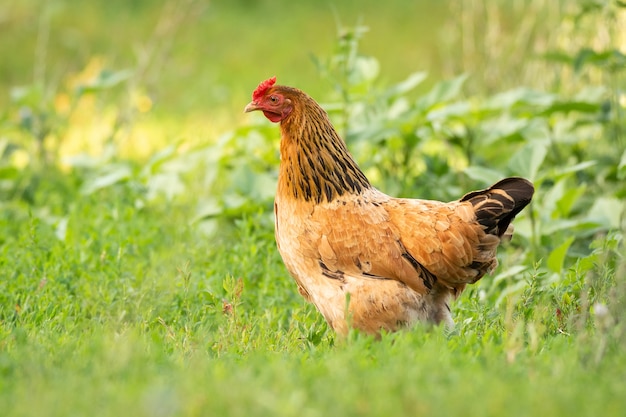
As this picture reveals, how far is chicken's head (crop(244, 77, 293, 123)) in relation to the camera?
15.2 feet

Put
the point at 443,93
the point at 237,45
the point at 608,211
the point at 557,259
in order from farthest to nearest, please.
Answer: the point at 237,45 → the point at 443,93 → the point at 608,211 → the point at 557,259

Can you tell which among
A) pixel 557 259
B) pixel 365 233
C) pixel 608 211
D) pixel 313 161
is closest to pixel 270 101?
pixel 313 161

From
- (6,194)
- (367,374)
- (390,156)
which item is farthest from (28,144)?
(367,374)

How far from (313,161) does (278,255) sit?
1.12m

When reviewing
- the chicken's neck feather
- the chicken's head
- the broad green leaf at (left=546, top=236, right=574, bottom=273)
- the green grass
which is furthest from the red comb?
the broad green leaf at (left=546, top=236, right=574, bottom=273)

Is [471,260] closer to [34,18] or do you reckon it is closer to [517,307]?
[517,307]

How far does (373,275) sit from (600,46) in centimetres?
466

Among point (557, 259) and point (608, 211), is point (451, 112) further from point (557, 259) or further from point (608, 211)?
point (557, 259)

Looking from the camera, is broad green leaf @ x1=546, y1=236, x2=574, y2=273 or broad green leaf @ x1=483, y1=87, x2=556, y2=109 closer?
broad green leaf @ x1=546, y1=236, x2=574, y2=273

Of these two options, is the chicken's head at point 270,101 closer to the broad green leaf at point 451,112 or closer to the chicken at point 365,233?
the chicken at point 365,233

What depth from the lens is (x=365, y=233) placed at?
14.1ft

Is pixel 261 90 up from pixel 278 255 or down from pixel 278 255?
up

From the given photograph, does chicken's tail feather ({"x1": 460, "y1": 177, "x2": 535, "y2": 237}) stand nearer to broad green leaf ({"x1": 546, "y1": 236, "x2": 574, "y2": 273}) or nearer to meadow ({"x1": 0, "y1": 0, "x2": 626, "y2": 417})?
meadow ({"x1": 0, "y1": 0, "x2": 626, "y2": 417})

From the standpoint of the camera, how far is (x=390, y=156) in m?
6.91
